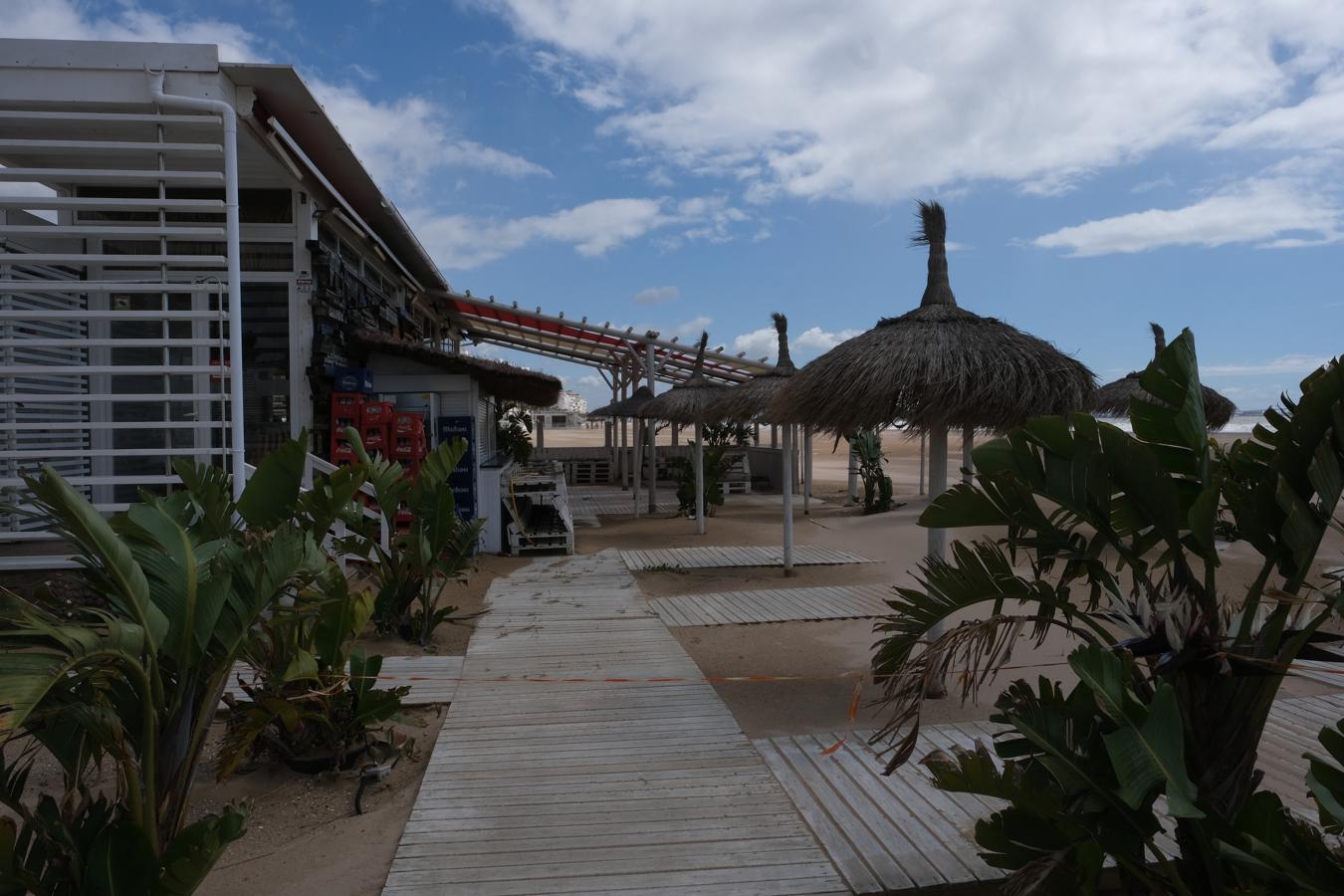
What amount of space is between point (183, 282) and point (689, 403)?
8.48m

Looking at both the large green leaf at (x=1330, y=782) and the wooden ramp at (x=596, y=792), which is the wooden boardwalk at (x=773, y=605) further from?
the large green leaf at (x=1330, y=782)

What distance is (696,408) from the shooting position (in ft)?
47.9

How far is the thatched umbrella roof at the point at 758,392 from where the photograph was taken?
1285 cm

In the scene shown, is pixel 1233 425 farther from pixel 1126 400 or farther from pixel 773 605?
pixel 773 605

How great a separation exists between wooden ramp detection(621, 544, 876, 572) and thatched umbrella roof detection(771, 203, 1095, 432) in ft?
14.7

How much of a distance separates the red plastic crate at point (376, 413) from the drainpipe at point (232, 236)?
3238mm

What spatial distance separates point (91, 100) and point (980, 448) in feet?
22.9

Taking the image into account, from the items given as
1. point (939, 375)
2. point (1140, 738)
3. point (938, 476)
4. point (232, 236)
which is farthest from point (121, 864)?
point (938, 476)

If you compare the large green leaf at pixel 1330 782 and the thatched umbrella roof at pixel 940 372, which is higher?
the thatched umbrella roof at pixel 940 372

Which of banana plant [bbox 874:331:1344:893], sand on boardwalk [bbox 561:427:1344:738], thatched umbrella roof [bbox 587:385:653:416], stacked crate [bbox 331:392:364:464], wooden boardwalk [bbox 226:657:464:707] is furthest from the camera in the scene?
thatched umbrella roof [bbox 587:385:653:416]

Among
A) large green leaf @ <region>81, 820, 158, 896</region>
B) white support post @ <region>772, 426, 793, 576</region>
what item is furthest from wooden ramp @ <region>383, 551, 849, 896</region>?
white support post @ <region>772, 426, 793, 576</region>

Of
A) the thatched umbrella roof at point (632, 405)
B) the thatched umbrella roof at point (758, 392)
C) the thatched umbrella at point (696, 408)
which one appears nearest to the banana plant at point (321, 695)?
the thatched umbrella roof at point (758, 392)

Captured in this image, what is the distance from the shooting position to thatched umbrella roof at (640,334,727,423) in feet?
47.3

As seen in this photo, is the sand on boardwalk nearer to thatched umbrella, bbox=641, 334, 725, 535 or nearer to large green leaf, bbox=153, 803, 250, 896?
thatched umbrella, bbox=641, 334, 725, 535
